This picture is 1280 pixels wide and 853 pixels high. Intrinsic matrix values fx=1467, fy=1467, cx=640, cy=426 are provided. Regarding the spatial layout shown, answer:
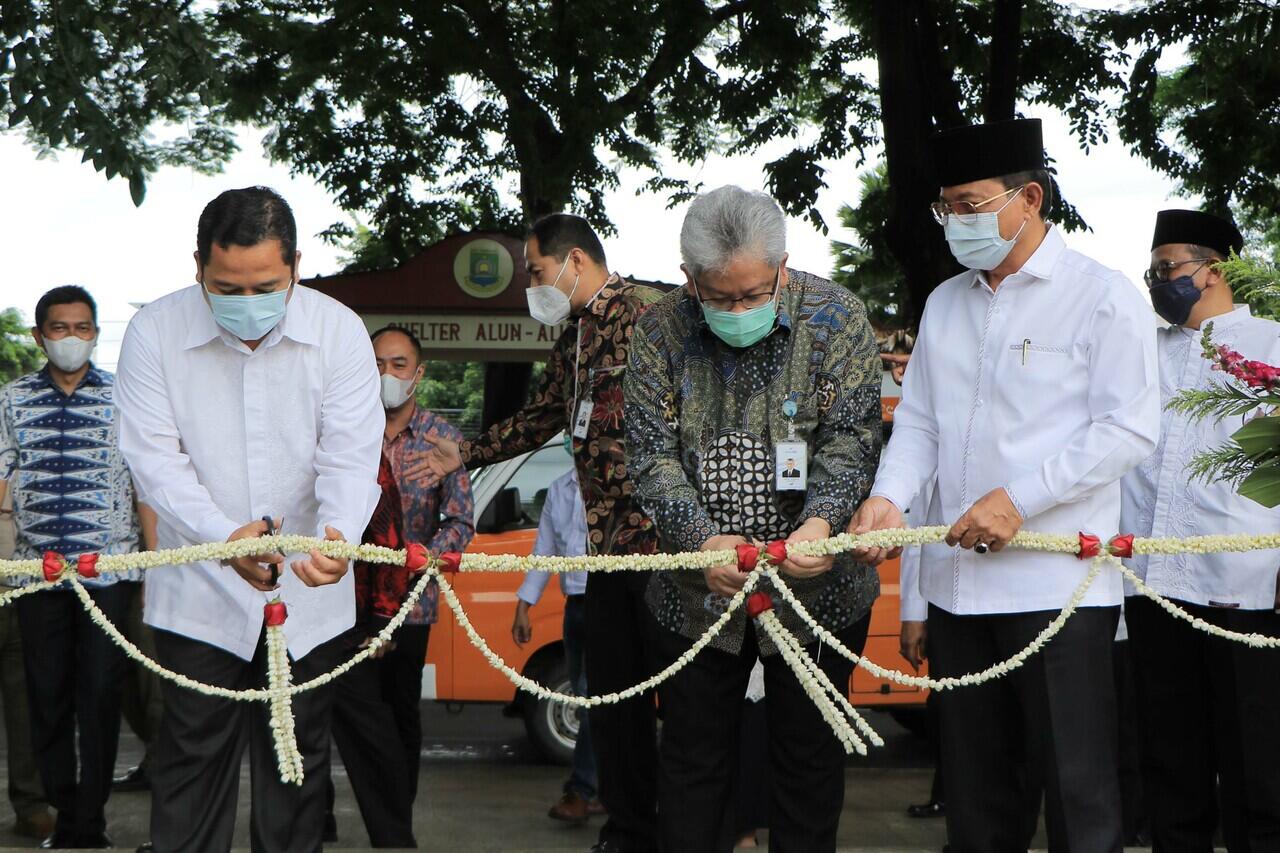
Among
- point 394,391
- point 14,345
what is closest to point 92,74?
point 394,391

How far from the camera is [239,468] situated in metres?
3.81

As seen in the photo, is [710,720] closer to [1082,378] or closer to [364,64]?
[1082,378]

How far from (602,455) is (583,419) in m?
0.15

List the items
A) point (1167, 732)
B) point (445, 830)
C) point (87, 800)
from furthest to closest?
point (445, 830) < point (87, 800) < point (1167, 732)

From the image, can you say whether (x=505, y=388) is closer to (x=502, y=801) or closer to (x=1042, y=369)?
(x=502, y=801)

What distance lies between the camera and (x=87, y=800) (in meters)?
5.70

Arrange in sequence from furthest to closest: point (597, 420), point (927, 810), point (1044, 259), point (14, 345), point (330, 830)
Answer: point (14, 345)
point (927, 810)
point (330, 830)
point (597, 420)
point (1044, 259)

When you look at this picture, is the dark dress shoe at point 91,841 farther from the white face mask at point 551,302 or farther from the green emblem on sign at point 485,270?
the green emblem on sign at point 485,270

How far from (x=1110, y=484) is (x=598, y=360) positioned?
185cm

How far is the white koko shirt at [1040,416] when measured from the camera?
135 inches

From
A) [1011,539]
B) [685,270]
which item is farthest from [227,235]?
[1011,539]

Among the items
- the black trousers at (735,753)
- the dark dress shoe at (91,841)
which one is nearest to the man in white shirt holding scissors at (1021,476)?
the black trousers at (735,753)

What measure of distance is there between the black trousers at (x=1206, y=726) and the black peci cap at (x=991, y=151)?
157cm

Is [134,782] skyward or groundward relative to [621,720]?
groundward
